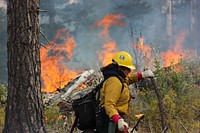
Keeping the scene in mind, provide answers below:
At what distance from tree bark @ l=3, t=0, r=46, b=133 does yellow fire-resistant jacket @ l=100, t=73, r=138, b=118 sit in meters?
1.30

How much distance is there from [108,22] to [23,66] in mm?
16071

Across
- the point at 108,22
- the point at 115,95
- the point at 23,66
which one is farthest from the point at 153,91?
the point at 108,22

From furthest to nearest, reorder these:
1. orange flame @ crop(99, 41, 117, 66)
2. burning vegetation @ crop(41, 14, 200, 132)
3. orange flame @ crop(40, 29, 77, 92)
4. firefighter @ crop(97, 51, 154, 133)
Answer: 1. orange flame @ crop(99, 41, 117, 66)
2. orange flame @ crop(40, 29, 77, 92)
3. burning vegetation @ crop(41, 14, 200, 132)
4. firefighter @ crop(97, 51, 154, 133)

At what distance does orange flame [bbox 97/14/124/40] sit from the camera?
810 inches

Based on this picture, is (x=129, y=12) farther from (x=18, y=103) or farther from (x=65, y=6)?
(x=18, y=103)

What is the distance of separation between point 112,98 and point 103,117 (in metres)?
0.35

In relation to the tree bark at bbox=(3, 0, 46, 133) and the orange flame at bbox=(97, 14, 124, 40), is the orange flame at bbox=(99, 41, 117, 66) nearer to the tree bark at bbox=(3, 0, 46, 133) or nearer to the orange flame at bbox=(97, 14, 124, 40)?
the orange flame at bbox=(97, 14, 124, 40)

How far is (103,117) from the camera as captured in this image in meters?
4.23

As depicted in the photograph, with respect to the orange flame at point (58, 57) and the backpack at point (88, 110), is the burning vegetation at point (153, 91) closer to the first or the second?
the orange flame at point (58, 57)

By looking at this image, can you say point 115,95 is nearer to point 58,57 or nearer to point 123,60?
point 123,60

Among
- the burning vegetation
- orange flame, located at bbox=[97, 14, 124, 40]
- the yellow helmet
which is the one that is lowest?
the burning vegetation

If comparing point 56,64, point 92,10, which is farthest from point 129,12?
point 56,64

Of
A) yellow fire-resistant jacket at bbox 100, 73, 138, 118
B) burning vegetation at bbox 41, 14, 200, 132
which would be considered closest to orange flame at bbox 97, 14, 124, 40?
burning vegetation at bbox 41, 14, 200, 132

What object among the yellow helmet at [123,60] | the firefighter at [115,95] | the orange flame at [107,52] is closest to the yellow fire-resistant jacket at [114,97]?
the firefighter at [115,95]
